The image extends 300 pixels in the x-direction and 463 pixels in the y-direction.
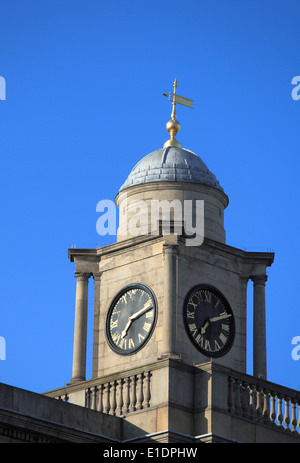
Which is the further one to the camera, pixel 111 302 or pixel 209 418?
pixel 111 302

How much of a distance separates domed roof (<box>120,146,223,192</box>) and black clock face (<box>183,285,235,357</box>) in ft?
14.1

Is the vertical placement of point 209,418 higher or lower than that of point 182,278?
lower

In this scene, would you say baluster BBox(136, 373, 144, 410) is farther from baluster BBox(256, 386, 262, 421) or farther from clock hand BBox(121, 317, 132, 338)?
clock hand BBox(121, 317, 132, 338)

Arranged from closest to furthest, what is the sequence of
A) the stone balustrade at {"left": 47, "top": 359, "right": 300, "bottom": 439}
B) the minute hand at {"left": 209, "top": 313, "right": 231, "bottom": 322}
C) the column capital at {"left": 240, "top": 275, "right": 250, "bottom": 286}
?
1. the stone balustrade at {"left": 47, "top": 359, "right": 300, "bottom": 439}
2. the minute hand at {"left": 209, "top": 313, "right": 231, "bottom": 322}
3. the column capital at {"left": 240, "top": 275, "right": 250, "bottom": 286}

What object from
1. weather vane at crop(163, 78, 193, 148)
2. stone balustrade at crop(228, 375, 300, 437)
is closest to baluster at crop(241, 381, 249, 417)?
stone balustrade at crop(228, 375, 300, 437)

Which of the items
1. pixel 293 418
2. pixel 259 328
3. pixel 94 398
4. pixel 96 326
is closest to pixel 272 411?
pixel 293 418

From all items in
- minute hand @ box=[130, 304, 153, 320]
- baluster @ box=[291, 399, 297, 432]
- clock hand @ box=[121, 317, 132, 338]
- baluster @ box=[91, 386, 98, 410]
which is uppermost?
minute hand @ box=[130, 304, 153, 320]

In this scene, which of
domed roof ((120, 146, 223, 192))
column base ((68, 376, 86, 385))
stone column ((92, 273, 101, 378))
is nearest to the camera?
column base ((68, 376, 86, 385))

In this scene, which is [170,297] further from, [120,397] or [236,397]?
[236,397]

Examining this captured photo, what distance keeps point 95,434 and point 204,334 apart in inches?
298

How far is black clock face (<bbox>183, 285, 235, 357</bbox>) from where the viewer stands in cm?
4716
